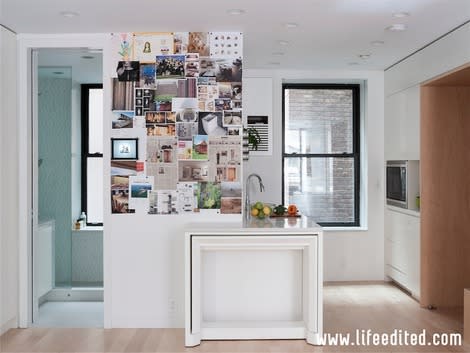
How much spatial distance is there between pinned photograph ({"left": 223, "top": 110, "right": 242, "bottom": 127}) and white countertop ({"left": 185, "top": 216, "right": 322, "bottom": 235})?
80cm

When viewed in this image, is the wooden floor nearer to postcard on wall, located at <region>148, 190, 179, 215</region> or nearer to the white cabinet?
the white cabinet

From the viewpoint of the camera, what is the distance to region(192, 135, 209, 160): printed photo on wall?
15.2 feet

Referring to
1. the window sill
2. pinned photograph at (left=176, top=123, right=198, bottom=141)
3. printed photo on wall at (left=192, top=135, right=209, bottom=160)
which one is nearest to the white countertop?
printed photo on wall at (left=192, top=135, right=209, bottom=160)

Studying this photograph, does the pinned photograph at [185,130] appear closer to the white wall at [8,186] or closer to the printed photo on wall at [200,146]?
the printed photo on wall at [200,146]

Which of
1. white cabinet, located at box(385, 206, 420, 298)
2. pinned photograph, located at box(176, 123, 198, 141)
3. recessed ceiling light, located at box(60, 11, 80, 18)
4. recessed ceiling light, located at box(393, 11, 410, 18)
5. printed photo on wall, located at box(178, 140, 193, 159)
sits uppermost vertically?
recessed ceiling light, located at box(393, 11, 410, 18)

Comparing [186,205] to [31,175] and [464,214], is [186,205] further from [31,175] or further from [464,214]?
[464,214]

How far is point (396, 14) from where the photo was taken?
4.12 metres

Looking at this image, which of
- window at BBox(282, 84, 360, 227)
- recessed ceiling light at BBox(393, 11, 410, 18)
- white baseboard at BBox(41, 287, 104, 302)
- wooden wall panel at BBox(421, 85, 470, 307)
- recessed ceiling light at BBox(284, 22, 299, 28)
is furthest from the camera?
window at BBox(282, 84, 360, 227)

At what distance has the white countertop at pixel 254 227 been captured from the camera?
4199 millimetres

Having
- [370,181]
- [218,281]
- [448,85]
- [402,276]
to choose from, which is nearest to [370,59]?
[448,85]

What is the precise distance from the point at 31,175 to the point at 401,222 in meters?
3.69

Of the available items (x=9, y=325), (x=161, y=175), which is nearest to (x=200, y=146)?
(x=161, y=175)

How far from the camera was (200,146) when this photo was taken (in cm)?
464

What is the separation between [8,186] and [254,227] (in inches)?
77.7
